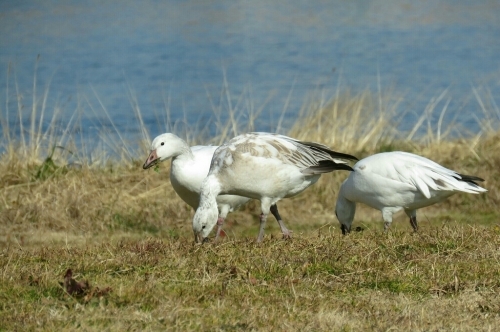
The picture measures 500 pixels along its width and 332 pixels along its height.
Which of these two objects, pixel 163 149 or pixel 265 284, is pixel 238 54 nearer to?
pixel 163 149

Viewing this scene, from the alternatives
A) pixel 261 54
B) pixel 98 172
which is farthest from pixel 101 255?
pixel 261 54

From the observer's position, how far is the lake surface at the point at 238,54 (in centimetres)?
1969

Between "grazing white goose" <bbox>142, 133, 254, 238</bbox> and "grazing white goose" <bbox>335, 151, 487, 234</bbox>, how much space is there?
3.68ft

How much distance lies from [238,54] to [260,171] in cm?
1781

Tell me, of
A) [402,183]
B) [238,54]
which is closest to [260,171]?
[402,183]

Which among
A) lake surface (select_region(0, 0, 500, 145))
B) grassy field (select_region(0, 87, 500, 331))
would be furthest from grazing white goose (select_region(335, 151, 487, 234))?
lake surface (select_region(0, 0, 500, 145))

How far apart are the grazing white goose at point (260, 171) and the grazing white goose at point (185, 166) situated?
0.71m

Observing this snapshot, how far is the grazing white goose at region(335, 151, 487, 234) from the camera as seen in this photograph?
7926 mm

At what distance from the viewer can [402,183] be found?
26.4ft

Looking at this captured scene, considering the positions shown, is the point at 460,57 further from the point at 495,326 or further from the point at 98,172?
the point at 495,326

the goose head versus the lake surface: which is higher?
the goose head

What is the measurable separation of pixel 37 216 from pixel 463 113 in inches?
416

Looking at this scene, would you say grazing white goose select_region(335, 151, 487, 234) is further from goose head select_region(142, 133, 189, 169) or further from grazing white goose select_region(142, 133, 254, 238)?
goose head select_region(142, 133, 189, 169)

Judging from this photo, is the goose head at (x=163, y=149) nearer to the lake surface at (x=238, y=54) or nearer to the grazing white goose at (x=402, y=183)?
the grazing white goose at (x=402, y=183)
